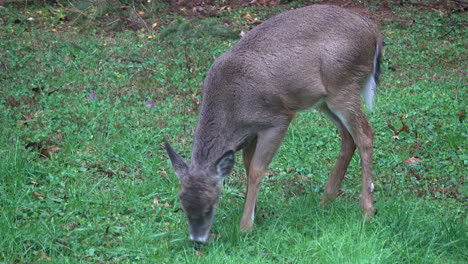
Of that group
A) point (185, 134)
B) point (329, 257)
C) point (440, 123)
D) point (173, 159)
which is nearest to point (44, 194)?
point (173, 159)

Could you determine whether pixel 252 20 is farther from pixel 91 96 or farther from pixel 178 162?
pixel 178 162

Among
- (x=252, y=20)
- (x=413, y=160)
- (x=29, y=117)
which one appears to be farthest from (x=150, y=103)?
(x=252, y=20)

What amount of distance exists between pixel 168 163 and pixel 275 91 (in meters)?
1.71

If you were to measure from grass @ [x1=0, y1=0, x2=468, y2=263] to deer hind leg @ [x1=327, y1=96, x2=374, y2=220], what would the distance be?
0.15m

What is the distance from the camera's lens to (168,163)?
6.21 m

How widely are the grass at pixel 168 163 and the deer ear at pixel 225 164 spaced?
0.43m

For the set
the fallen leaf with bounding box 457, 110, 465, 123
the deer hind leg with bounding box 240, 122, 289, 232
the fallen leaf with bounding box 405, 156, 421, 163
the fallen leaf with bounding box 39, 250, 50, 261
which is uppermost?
the deer hind leg with bounding box 240, 122, 289, 232

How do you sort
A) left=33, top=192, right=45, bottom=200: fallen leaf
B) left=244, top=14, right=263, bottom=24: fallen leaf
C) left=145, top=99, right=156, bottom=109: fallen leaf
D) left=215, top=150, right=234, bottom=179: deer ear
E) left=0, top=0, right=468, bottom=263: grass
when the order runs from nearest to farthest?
left=0, top=0, right=468, bottom=263: grass → left=215, top=150, right=234, bottom=179: deer ear → left=33, top=192, right=45, bottom=200: fallen leaf → left=145, top=99, right=156, bottom=109: fallen leaf → left=244, top=14, right=263, bottom=24: fallen leaf

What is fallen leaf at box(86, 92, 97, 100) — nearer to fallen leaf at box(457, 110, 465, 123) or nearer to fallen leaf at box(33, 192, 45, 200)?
fallen leaf at box(33, 192, 45, 200)

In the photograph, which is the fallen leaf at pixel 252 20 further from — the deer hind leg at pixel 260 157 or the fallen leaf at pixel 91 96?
the deer hind leg at pixel 260 157

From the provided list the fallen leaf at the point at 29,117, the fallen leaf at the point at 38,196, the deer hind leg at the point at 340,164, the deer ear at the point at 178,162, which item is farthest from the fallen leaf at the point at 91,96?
the deer hind leg at the point at 340,164

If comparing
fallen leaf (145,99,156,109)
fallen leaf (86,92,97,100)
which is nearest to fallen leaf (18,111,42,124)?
fallen leaf (86,92,97,100)

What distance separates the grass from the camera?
4516mm

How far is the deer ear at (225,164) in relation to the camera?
4.65m
